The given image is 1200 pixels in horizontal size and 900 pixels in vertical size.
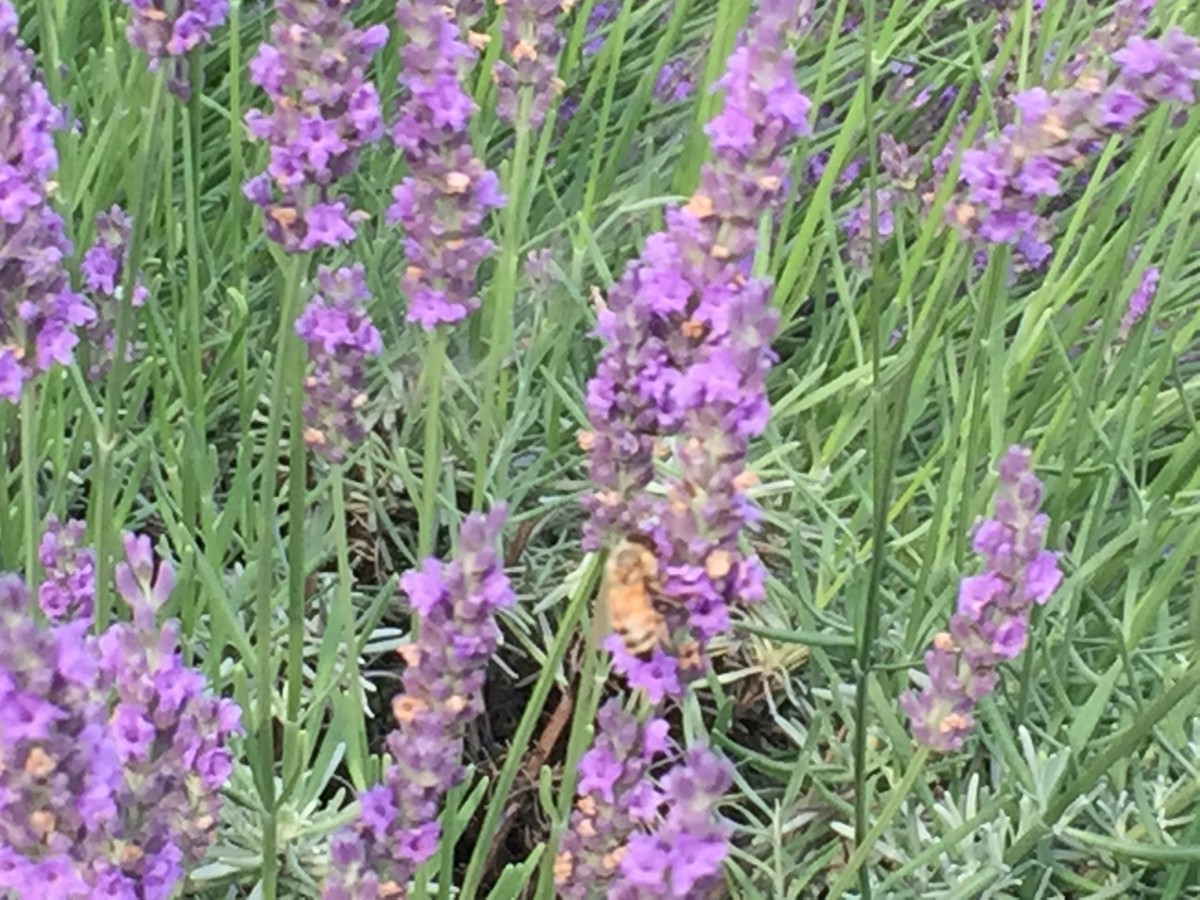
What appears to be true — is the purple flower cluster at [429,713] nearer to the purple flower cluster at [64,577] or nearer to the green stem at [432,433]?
the green stem at [432,433]

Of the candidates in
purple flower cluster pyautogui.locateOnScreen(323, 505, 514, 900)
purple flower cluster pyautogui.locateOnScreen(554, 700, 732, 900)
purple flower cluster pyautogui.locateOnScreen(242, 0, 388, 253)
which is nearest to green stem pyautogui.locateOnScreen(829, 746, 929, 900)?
purple flower cluster pyautogui.locateOnScreen(554, 700, 732, 900)

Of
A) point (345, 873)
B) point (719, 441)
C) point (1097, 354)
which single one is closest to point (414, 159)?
point (719, 441)

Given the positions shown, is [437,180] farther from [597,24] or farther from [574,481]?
[597,24]

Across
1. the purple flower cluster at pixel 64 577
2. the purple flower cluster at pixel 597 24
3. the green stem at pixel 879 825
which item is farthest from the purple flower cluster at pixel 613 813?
the purple flower cluster at pixel 597 24

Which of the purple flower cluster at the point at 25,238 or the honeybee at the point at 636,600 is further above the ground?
the purple flower cluster at the point at 25,238

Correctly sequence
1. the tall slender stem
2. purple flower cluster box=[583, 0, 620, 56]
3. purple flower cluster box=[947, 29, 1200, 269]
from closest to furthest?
1. purple flower cluster box=[947, 29, 1200, 269]
2. the tall slender stem
3. purple flower cluster box=[583, 0, 620, 56]

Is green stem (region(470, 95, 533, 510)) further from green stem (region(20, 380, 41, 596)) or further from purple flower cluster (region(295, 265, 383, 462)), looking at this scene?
green stem (region(20, 380, 41, 596))

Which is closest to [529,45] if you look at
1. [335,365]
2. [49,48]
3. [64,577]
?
[335,365]

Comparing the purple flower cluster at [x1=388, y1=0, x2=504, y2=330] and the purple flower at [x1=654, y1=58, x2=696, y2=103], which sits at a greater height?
the purple flower cluster at [x1=388, y1=0, x2=504, y2=330]
